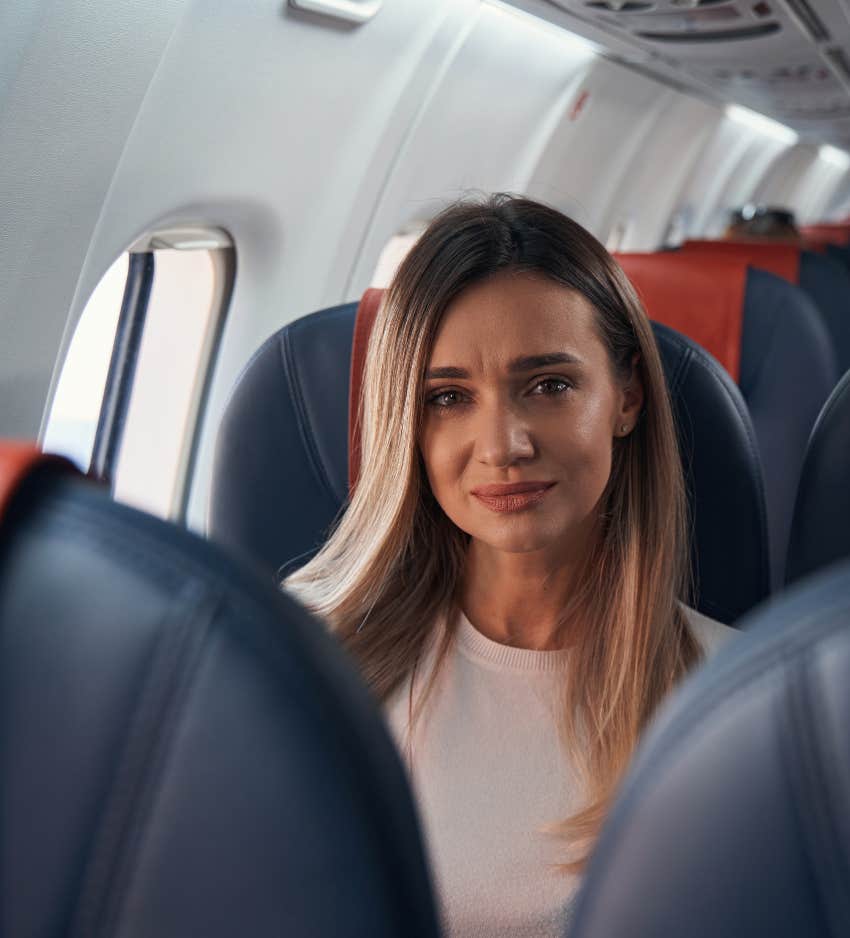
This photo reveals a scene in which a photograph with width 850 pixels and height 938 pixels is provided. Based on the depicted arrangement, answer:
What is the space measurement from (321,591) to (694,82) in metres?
4.29

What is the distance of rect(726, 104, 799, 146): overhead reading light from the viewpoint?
7297mm

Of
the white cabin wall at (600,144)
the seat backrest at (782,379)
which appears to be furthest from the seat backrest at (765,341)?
the white cabin wall at (600,144)

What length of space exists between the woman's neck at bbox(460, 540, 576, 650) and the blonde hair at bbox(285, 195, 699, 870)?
3cm

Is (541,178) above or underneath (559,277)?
above

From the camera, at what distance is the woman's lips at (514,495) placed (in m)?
1.58

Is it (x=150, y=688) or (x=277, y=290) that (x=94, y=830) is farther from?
(x=277, y=290)

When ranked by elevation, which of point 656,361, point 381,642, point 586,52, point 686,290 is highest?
point 586,52

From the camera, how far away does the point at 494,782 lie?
1.53 m

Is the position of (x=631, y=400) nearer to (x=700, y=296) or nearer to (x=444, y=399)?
(x=444, y=399)

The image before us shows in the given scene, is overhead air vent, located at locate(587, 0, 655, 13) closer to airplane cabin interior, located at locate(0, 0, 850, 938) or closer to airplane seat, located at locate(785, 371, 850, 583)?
airplane cabin interior, located at locate(0, 0, 850, 938)

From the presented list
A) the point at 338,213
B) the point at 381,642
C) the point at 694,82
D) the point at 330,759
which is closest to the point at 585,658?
the point at 381,642

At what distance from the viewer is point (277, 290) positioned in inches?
123

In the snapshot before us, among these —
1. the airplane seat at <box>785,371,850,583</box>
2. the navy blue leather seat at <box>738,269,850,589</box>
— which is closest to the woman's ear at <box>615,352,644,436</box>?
the airplane seat at <box>785,371,850,583</box>

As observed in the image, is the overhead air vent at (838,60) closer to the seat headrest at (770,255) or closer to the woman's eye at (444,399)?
the seat headrest at (770,255)
